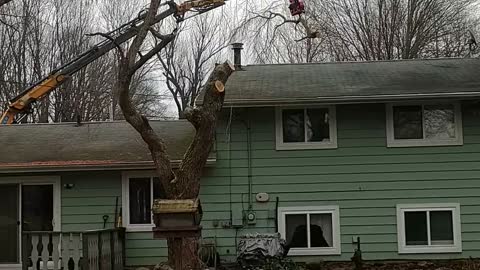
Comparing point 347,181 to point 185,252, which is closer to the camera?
point 185,252

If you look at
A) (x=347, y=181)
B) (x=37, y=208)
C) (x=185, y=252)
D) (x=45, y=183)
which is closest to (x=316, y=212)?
(x=347, y=181)

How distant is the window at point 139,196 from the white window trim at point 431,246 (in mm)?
4580

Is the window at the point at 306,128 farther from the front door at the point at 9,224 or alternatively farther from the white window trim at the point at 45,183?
the front door at the point at 9,224

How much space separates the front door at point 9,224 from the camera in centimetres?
1280

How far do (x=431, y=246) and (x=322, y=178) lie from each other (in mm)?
2387

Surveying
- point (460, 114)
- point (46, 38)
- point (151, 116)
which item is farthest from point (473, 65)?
point (151, 116)

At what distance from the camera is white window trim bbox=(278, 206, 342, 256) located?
39.8ft

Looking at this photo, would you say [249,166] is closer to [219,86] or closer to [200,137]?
[200,137]

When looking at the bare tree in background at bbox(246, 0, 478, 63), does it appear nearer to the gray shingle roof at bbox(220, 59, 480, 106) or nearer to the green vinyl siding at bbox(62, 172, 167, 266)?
the gray shingle roof at bbox(220, 59, 480, 106)

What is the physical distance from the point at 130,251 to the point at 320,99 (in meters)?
4.65

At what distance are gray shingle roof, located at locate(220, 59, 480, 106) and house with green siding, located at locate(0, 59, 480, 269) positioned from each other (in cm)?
5

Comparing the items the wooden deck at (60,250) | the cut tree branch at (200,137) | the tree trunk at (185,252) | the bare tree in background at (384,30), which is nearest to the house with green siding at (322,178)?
the wooden deck at (60,250)

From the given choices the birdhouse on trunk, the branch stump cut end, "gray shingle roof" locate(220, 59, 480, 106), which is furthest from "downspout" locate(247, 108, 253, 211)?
the birdhouse on trunk

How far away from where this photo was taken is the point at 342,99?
11.8 m
